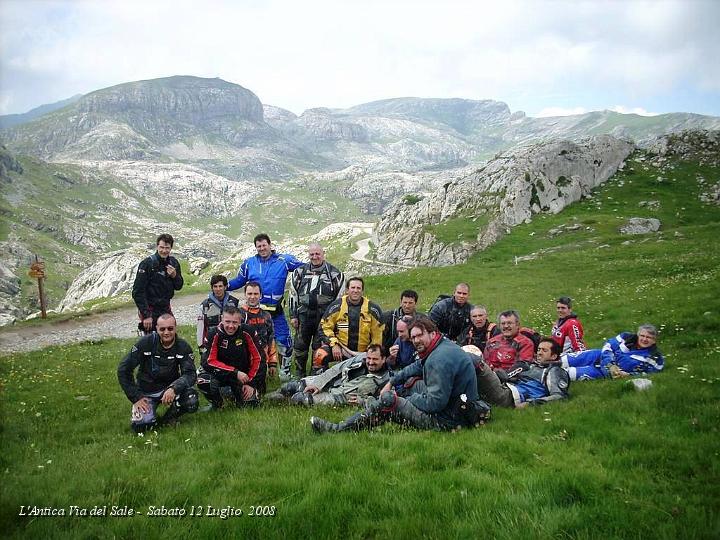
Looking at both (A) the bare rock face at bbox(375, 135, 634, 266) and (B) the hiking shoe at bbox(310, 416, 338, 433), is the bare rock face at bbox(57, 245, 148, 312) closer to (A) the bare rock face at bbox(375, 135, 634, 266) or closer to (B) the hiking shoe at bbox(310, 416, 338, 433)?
(A) the bare rock face at bbox(375, 135, 634, 266)

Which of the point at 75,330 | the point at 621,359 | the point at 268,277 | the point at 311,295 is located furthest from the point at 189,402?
the point at 75,330

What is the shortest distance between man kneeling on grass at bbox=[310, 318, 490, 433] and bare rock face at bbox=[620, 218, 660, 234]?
146 ft

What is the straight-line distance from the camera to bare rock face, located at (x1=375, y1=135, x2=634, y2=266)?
5353 centimetres

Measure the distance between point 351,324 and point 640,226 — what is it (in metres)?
45.5

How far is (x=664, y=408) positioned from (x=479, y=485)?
16.6 ft

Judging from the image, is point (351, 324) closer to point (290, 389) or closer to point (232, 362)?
point (290, 389)

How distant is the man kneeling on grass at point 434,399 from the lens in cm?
840

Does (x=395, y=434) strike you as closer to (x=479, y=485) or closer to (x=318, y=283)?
(x=479, y=485)

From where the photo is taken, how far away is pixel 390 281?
3769 cm

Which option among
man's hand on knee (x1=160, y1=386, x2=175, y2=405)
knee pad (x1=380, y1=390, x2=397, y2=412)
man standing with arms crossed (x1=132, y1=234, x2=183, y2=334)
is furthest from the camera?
man standing with arms crossed (x1=132, y1=234, x2=183, y2=334)

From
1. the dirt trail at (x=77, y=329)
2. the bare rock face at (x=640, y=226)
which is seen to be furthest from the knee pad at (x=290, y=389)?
the bare rock face at (x=640, y=226)

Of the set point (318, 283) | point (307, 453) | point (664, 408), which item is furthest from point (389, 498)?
point (318, 283)

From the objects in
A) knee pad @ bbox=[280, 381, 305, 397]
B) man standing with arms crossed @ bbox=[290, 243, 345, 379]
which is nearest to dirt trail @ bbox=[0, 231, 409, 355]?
man standing with arms crossed @ bbox=[290, 243, 345, 379]

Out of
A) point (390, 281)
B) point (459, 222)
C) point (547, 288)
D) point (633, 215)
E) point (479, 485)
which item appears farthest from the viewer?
point (459, 222)
